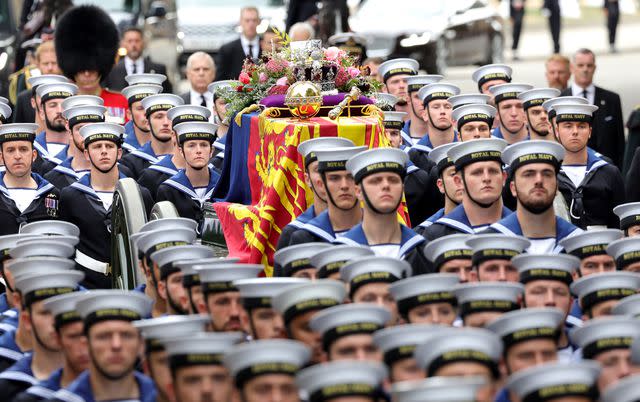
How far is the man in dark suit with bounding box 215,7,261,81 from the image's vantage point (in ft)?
67.7

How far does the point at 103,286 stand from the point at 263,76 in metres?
1.99

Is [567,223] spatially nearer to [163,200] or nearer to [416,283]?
[416,283]

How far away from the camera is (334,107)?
12.8 metres

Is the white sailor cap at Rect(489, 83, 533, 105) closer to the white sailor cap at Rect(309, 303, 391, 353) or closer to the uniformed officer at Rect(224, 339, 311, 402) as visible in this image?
the white sailor cap at Rect(309, 303, 391, 353)

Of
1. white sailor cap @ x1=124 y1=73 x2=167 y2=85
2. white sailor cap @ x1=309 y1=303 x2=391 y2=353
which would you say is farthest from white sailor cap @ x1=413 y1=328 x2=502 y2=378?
white sailor cap @ x1=124 y1=73 x2=167 y2=85

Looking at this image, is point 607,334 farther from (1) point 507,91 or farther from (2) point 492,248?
(1) point 507,91

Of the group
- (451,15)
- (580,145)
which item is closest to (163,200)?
(580,145)

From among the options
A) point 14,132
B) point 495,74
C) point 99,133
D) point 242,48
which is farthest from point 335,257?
point 242,48

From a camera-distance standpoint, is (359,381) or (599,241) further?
(599,241)

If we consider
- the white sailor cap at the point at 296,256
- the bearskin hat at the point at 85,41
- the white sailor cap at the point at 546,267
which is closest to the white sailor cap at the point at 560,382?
the white sailor cap at the point at 546,267

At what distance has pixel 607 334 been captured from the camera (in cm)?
895

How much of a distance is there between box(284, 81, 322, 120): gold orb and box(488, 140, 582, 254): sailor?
1.49 meters

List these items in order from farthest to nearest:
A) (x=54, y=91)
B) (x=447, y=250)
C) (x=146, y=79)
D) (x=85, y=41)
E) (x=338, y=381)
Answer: (x=85, y=41), (x=146, y=79), (x=54, y=91), (x=447, y=250), (x=338, y=381)

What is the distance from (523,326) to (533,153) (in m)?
2.94
